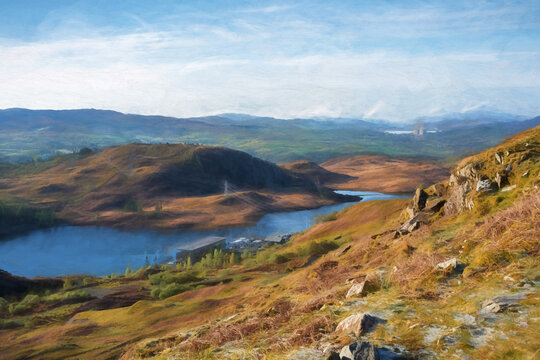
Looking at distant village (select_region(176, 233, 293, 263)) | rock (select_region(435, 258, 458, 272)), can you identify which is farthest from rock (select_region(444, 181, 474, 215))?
distant village (select_region(176, 233, 293, 263))

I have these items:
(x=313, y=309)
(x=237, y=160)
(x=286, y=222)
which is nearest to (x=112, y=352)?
(x=313, y=309)

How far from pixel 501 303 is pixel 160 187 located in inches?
4098

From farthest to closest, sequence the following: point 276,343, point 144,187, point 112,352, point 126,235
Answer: point 144,187, point 126,235, point 112,352, point 276,343

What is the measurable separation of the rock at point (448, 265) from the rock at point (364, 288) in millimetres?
1352

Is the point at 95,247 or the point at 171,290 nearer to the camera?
the point at 171,290

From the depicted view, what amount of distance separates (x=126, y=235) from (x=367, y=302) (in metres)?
77.1

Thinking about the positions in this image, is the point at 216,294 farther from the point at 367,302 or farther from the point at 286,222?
the point at 286,222

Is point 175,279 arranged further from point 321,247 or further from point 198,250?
point 198,250

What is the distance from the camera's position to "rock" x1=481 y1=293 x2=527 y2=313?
5141 mm

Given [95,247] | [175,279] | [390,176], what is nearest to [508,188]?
[175,279]

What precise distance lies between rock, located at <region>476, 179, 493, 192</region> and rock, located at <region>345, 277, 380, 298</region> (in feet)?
21.5

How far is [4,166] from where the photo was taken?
12294 cm

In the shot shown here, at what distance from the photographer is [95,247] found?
7056cm

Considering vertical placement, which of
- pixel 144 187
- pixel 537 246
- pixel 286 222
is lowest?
pixel 286 222
